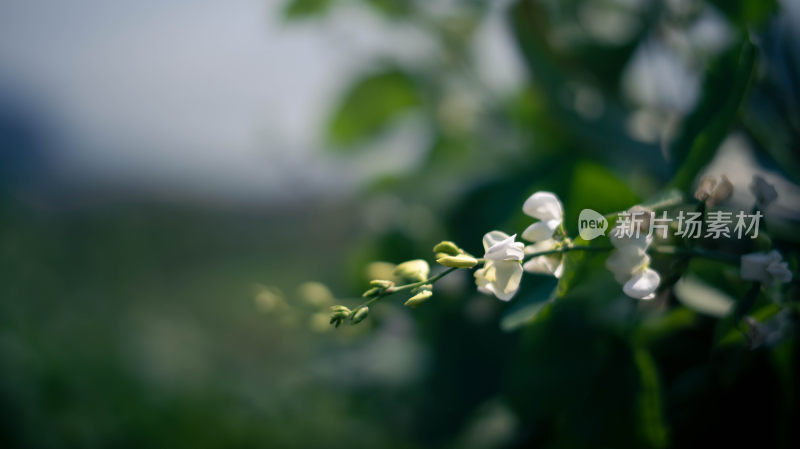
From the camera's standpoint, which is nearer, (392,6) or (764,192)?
(764,192)

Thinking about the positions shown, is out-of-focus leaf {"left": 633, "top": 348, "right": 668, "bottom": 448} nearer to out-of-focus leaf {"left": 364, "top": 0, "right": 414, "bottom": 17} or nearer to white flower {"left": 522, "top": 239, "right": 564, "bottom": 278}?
white flower {"left": 522, "top": 239, "right": 564, "bottom": 278}

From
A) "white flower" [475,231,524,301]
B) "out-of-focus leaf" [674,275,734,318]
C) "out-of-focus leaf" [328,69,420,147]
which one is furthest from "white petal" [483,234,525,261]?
"out-of-focus leaf" [328,69,420,147]

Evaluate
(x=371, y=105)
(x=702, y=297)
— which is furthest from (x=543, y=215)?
(x=371, y=105)

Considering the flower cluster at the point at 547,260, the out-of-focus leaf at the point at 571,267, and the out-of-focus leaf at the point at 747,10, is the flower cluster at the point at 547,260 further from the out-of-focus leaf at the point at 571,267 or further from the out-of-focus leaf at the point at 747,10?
the out-of-focus leaf at the point at 747,10

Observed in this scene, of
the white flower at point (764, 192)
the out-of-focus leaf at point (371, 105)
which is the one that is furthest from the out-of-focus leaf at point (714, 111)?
the out-of-focus leaf at point (371, 105)

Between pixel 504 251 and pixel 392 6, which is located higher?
pixel 392 6

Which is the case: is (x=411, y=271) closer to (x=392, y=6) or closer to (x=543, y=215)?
(x=543, y=215)

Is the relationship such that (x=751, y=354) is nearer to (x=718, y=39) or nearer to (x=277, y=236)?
(x=718, y=39)
